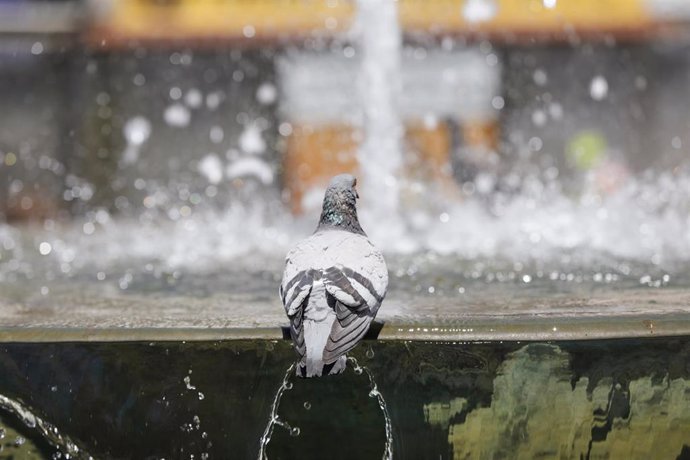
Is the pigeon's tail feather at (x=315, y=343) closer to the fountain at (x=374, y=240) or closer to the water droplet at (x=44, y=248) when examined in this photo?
the fountain at (x=374, y=240)

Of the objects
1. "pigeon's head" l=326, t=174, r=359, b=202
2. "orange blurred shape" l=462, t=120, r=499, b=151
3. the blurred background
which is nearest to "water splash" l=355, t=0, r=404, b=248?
the blurred background

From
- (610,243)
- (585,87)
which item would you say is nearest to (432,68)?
(585,87)

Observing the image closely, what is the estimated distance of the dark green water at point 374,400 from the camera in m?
2.35

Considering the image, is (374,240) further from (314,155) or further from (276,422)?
(276,422)

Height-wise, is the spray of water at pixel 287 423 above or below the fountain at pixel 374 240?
below

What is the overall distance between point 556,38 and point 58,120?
383cm

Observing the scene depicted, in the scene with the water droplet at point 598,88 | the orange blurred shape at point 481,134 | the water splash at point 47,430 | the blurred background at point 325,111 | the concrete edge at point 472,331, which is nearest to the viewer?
the concrete edge at point 472,331

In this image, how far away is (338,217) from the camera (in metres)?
2.59

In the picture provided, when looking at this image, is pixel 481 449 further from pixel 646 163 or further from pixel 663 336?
pixel 646 163

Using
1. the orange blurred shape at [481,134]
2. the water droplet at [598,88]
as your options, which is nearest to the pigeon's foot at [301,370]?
the orange blurred shape at [481,134]

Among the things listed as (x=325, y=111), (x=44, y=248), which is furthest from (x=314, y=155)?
(x=44, y=248)

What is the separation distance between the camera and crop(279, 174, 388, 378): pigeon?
7.16ft

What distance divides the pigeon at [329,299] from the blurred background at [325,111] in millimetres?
4806

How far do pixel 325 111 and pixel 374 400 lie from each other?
17.3 feet
